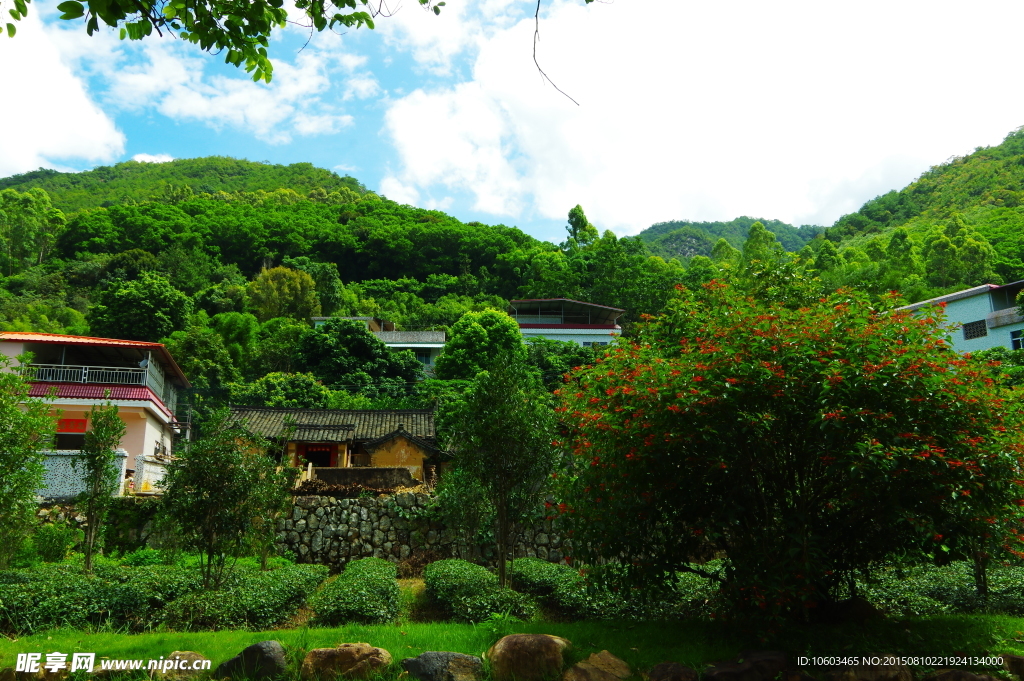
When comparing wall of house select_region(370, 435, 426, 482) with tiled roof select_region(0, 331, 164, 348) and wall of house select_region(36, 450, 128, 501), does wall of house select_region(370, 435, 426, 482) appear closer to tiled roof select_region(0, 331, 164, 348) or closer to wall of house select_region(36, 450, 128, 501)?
tiled roof select_region(0, 331, 164, 348)

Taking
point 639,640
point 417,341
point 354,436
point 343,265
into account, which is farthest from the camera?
point 343,265

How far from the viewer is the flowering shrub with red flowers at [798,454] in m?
7.19

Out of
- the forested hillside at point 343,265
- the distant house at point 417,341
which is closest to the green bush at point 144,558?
the forested hillside at point 343,265

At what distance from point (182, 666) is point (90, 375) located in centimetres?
1685

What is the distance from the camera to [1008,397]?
7.92 meters

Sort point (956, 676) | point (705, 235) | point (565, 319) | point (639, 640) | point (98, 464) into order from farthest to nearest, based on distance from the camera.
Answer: point (705, 235) → point (565, 319) → point (98, 464) → point (639, 640) → point (956, 676)

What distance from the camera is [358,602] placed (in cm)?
1005

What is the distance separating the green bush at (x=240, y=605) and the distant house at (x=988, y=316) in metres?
30.6

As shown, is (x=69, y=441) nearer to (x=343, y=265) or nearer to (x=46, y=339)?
(x=46, y=339)

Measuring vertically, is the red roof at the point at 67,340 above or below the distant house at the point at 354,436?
above

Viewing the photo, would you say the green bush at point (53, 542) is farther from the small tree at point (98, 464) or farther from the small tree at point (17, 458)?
the small tree at point (17, 458)

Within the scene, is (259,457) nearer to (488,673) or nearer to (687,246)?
(488,673)

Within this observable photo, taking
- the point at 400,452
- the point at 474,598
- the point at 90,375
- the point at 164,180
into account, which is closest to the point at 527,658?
the point at 474,598

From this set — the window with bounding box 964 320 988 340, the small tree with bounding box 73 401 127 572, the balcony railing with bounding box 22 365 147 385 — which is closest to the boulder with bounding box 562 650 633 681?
the small tree with bounding box 73 401 127 572
